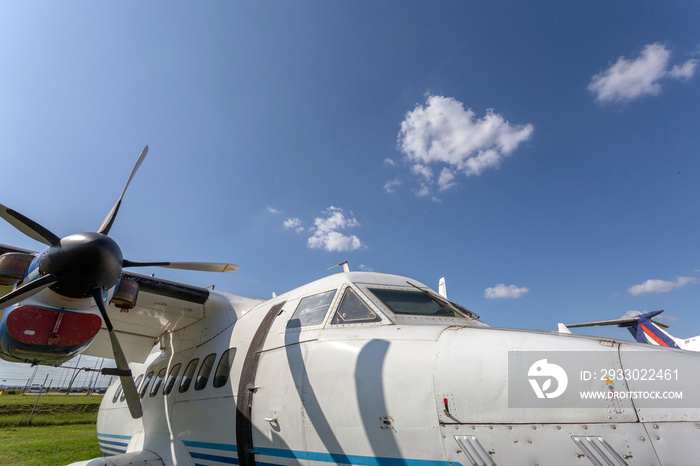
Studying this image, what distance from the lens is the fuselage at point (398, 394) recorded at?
2.89 m

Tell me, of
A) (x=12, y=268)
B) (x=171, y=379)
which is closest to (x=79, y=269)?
(x=12, y=268)

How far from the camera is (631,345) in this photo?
3211 millimetres

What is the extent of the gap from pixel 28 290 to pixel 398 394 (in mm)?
5450

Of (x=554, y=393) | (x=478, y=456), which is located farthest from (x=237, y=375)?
(x=554, y=393)

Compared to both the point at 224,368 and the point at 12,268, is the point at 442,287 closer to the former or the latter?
the point at 224,368

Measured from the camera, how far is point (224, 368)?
20.6ft

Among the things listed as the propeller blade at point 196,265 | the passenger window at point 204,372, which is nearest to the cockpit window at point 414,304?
the propeller blade at point 196,265

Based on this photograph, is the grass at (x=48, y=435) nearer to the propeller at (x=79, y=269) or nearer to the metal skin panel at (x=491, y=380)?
the propeller at (x=79, y=269)

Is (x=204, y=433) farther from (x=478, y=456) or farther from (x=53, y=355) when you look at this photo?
(x=478, y=456)

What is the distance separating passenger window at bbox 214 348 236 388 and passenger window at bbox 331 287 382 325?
2328 millimetres

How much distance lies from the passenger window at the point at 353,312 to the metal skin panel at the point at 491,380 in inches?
49.3

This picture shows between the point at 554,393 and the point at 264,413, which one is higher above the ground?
the point at 554,393

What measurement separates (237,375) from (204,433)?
4.09 ft

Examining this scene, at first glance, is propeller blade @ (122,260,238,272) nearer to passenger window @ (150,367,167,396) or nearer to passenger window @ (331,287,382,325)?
passenger window @ (331,287,382,325)
